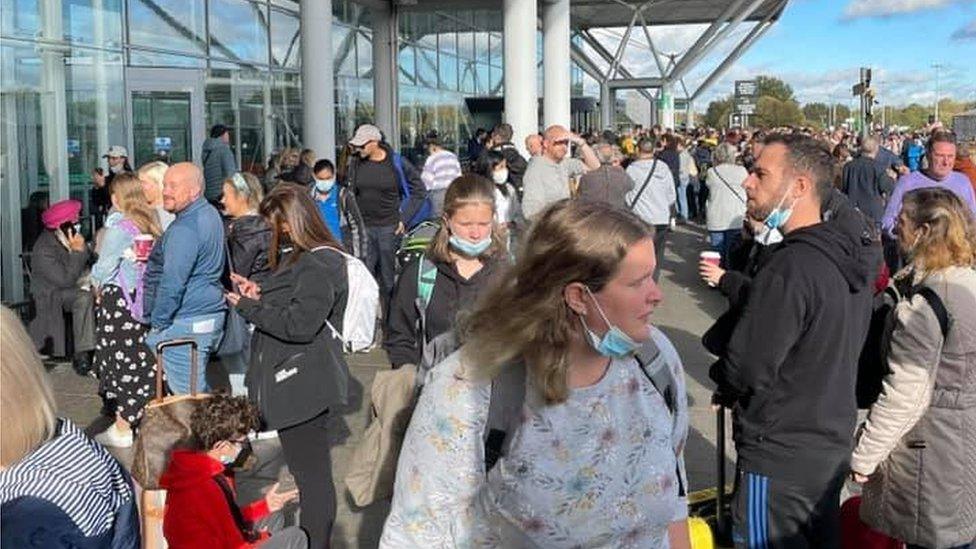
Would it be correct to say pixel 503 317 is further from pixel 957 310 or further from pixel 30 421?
pixel 957 310

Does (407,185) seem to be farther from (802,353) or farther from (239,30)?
(239,30)

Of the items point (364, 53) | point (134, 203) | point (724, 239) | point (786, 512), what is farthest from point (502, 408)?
point (364, 53)

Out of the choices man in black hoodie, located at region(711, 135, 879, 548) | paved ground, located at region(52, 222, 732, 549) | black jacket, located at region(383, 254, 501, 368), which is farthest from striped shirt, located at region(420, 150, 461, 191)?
man in black hoodie, located at region(711, 135, 879, 548)

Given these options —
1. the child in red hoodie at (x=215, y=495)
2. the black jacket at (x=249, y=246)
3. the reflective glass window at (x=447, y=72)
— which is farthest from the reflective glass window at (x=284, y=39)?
the child in red hoodie at (x=215, y=495)

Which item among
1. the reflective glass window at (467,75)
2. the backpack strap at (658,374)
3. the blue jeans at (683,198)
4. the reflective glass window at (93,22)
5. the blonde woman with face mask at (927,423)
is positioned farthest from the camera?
the reflective glass window at (467,75)

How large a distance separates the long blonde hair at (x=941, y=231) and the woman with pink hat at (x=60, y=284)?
683 cm

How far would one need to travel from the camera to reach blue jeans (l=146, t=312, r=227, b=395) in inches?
225

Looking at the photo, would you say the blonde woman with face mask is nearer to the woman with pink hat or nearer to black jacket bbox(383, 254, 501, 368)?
black jacket bbox(383, 254, 501, 368)

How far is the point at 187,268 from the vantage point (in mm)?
5543

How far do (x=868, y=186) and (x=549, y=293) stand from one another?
11.8 meters

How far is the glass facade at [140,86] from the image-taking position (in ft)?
38.5

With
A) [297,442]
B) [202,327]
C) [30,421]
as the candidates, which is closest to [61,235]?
[202,327]

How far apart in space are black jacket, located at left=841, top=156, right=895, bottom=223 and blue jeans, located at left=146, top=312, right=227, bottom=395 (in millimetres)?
9582

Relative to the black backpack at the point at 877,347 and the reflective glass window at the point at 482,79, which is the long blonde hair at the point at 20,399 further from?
the reflective glass window at the point at 482,79
